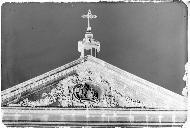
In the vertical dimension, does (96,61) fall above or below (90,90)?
above

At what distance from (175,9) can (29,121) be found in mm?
884

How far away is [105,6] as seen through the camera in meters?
2.22

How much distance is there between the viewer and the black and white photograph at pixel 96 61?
7.29 ft

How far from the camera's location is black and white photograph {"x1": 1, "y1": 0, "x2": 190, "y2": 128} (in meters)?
2.22

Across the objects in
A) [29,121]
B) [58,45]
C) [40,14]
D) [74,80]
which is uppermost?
[40,14]

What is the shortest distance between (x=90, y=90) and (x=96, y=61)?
5.7 inches

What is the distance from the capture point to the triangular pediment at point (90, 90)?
2.24 metres

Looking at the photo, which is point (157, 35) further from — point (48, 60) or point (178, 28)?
point (48, 60)

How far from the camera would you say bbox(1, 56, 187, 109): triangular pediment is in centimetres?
224

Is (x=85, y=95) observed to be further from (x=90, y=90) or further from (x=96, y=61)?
(x=96, y=61)

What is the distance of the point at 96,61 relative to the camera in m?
2.27

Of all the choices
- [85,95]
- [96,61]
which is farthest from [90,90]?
[96,61]

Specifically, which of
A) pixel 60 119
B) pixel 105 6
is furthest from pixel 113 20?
pixel 60 119

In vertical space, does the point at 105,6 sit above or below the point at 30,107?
above
